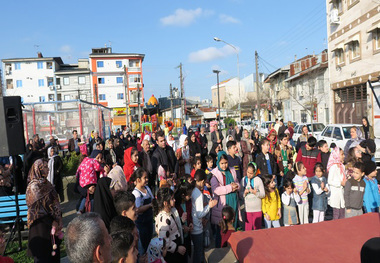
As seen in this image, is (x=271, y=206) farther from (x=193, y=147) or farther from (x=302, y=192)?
(x=193, y=147)

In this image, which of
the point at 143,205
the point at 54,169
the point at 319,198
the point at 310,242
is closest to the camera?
the point at 310,242

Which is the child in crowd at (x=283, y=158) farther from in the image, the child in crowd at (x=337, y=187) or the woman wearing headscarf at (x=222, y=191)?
the woman wearing headscarf at (x=222, y=191)

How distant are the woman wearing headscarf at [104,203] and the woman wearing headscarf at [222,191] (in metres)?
2.05

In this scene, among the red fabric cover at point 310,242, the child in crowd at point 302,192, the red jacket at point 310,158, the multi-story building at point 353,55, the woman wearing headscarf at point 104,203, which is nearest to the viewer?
the red fabric cover at point 310,242

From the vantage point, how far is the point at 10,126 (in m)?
6.53

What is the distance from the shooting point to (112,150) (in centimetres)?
1162

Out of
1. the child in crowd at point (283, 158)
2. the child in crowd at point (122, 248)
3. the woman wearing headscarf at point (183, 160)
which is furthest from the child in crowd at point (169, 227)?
the woman wearing headscarf at point (183, 160)

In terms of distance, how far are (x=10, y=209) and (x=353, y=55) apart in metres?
23.4

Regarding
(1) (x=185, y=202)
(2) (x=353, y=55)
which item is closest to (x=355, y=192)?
(1) (x=185, y=202)

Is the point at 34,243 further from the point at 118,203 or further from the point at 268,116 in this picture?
the point at 268,116

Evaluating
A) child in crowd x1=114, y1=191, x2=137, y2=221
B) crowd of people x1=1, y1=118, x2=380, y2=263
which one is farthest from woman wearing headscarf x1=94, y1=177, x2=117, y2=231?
child in crowd x1=114, y1=191, x2=137, y2=221

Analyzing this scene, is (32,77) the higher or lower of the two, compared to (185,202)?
higher

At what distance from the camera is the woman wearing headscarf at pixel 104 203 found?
4.87 m

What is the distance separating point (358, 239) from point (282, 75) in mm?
44941
